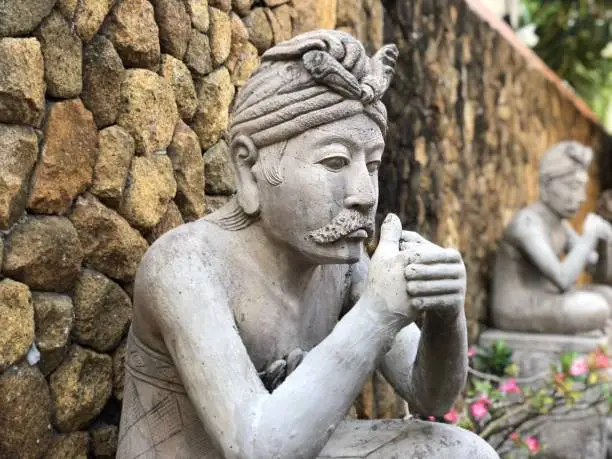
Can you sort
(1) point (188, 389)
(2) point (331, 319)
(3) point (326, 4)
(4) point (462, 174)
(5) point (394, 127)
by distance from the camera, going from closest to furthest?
(1) point (188, 389) < (2) point (331, 319) < (3) point (326, 4) < (5) point (394, 127) < (4) point (462, 174)

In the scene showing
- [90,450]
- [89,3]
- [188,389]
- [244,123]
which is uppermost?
[89,3]

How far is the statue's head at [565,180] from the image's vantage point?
5602 millimetres

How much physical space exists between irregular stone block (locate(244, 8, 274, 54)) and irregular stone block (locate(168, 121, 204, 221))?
1.92 feet

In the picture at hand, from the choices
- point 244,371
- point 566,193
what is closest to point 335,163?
point 244,371

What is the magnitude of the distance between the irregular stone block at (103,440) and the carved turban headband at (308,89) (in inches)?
41.6

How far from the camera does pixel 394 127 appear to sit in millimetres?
4773

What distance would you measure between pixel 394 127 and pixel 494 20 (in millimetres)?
2367

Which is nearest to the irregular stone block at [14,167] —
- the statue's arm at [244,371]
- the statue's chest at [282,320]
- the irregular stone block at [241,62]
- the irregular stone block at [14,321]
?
the irregular stone block at [14,321]

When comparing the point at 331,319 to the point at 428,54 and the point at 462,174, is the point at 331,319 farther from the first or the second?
the point at 462,174

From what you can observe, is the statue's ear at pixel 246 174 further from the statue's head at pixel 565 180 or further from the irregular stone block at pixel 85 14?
the statue's head at pixel 565 180

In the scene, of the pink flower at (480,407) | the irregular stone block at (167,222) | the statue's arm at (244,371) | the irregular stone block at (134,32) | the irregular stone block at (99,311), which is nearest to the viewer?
the statue's arm at (244,371)

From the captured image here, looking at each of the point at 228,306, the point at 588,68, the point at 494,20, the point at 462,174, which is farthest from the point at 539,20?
the point at 228,306

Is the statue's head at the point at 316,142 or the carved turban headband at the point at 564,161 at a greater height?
the statue's head at the point at 316,142

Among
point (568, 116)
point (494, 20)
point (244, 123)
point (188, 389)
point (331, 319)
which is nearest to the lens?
point (188, 389)
